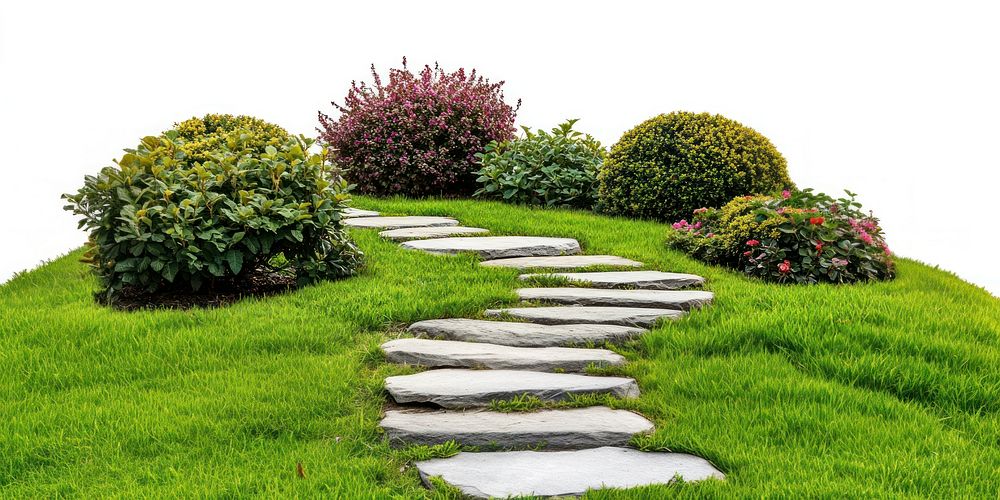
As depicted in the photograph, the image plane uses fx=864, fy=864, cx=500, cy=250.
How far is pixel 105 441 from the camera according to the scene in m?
4.04

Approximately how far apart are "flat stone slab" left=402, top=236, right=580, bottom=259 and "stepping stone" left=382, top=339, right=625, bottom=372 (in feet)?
6.63

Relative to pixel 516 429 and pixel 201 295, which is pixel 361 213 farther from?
pixel 516 429

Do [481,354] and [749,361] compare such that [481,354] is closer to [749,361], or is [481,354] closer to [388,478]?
[388,478]

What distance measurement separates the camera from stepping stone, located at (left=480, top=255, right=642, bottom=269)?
22.0ft

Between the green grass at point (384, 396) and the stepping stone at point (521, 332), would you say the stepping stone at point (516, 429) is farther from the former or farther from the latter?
the stepping stone at point (521, 332)

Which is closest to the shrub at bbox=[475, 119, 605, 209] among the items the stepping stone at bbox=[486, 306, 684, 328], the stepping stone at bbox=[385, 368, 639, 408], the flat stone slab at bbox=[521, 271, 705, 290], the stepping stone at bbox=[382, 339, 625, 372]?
the flat stone slab at bbox=[521, 271, 705, 290]

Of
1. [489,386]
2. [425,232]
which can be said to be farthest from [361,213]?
[489,386]

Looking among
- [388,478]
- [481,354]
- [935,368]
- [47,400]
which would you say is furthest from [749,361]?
[47,400]

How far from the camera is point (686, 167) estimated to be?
863cm

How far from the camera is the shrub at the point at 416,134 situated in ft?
33.7

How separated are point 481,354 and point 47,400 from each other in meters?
2.28

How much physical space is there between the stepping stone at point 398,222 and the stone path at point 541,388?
2036mm

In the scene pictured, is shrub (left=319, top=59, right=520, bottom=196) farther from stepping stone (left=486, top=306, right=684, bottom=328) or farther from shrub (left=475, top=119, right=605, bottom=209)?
stepping stone (left=486, top=306, right=684, bottom=328)

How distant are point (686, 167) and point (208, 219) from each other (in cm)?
473
